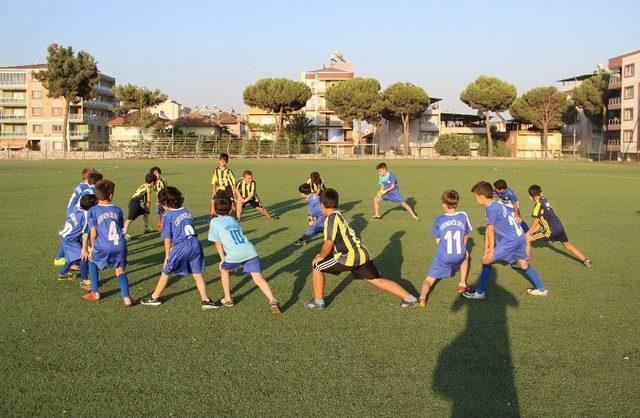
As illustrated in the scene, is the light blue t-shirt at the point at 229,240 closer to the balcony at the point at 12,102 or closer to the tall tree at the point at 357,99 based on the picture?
the tall tree at the point at 357,99

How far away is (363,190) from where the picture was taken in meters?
24.1

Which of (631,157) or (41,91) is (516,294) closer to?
(631,157)

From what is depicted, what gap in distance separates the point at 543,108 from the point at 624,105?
963 cm

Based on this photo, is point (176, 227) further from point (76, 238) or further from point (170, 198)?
point (76, 238)

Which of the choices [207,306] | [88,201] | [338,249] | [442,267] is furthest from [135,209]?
[442,267]

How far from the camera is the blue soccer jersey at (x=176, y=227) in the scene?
260 inches

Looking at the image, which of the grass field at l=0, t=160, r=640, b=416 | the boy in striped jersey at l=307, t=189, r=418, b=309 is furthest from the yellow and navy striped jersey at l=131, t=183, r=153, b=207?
the boy in striped jersey at l=307, t=189, r=418, b=309

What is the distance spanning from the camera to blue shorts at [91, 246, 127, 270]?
6.73 m

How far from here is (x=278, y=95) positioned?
236 feet

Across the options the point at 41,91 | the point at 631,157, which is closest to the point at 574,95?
the point at 631,157

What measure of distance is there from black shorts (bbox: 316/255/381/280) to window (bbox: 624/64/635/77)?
71.7 metres

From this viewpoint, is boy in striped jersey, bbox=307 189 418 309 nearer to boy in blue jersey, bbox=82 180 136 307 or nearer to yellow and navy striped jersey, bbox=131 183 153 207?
boy in blue jersey, bbox=82 180 136 307

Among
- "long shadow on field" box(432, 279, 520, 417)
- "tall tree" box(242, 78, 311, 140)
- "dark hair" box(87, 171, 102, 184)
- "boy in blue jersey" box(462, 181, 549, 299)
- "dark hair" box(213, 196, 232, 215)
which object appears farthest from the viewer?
"tall tree" box(242, 78, 311, 140)

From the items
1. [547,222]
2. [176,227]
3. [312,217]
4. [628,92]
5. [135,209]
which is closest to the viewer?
[176,227]
